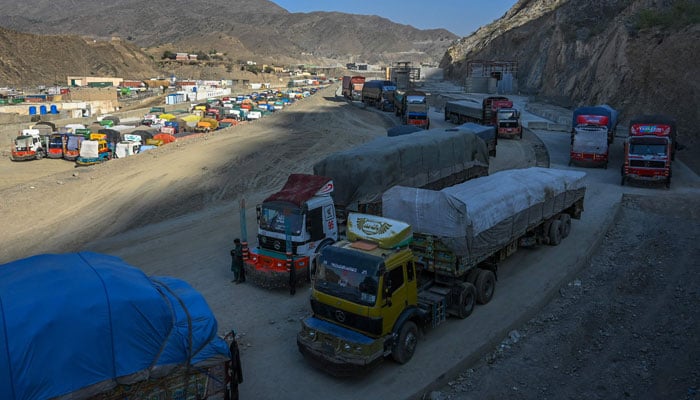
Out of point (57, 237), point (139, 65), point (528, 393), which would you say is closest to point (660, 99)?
point (528, 393)

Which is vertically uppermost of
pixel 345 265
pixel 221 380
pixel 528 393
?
pixel 345 265

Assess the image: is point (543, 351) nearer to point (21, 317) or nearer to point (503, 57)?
point (21, 317)

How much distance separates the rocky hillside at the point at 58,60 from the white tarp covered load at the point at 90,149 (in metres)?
82.0

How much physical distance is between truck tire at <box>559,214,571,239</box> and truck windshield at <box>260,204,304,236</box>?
8.88 meters

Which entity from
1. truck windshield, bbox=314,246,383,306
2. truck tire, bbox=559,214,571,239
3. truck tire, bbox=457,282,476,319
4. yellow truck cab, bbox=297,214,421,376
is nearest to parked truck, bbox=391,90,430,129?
truck tire, bbox=559,214,571,239

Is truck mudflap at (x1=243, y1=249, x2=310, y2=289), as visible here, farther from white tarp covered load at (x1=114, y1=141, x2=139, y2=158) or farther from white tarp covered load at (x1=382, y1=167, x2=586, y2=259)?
white tarp covered load at (x1=114, y1=141, x2=139, y2=158)

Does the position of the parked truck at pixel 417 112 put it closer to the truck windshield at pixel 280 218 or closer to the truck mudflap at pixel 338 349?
the truck windshield at pixel 280 218

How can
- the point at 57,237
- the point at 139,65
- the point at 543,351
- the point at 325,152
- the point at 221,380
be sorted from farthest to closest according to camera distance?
the point at 139,65, the point at 325,152, the point at 57,237, the point at 543,351, the point at 221,380

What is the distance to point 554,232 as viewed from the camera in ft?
53.5

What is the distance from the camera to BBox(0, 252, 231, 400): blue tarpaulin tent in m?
6.61

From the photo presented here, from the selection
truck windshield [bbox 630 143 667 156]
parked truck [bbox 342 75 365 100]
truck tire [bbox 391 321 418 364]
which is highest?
parked truck [bbox 342 75 365 100]

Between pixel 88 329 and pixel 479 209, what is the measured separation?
8.54 metres

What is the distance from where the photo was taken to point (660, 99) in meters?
35.8

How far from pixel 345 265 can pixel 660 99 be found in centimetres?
3506
